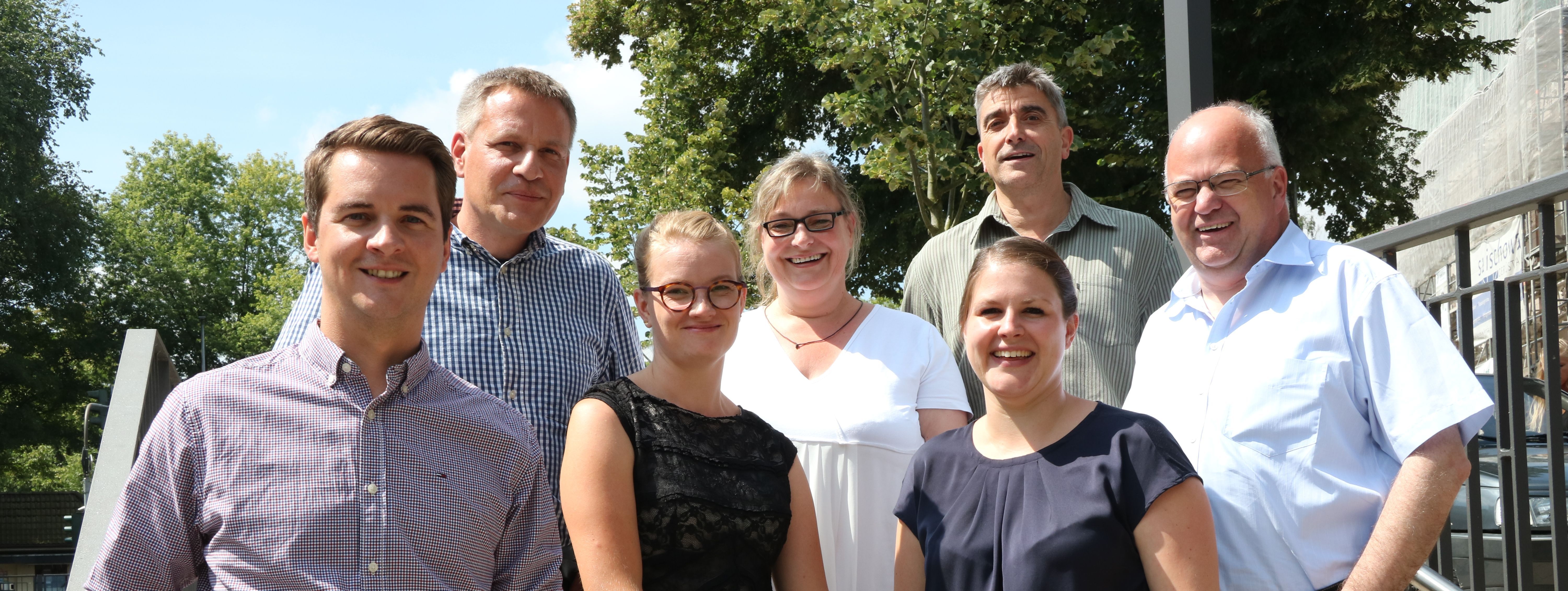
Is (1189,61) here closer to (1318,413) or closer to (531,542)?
(1318,413)

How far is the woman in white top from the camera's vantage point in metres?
3.17

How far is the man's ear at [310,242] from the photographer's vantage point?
2331mm

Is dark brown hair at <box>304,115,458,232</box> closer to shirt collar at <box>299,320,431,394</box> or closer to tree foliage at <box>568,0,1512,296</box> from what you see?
shirt collar at <box>299,320,431,394</box>

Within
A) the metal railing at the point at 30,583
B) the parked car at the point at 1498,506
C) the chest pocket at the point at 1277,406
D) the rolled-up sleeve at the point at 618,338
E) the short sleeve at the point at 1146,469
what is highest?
the rolled-up sleeve at the point at 618,338

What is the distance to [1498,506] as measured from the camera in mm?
5777

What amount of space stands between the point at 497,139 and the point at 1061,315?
5.37 ft

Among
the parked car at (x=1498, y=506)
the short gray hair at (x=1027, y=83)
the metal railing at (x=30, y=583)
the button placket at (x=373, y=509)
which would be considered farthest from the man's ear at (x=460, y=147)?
the metal railing at (x=30, y=583)

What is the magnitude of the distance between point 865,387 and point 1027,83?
5.09 feet

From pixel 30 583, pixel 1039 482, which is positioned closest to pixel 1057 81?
pixel 1039 482

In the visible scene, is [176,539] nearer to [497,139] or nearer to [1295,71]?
[497,139]

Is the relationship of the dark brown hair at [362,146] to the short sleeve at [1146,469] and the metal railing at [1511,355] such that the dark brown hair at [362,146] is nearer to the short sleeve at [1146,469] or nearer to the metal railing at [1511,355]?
the short sleeve at [1146,469]

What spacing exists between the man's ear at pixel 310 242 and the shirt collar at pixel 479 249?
0.76m

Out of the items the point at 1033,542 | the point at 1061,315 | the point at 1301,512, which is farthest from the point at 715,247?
the point at 1301,512

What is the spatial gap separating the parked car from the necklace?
1901 millimetres
